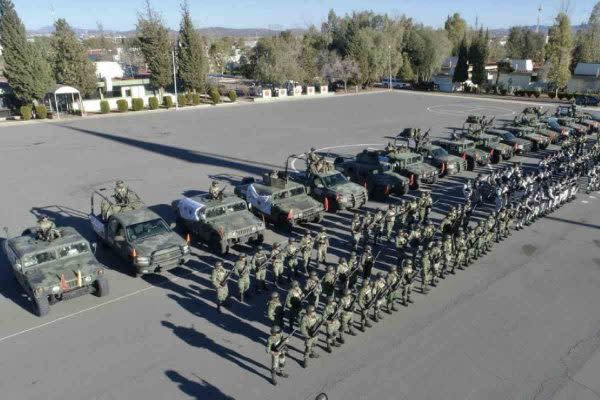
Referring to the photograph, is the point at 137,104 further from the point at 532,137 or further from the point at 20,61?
the point at 532,137

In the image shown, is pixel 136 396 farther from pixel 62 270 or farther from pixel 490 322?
pixel 490 322

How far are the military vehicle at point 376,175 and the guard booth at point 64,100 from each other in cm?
3334

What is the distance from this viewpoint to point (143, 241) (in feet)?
42.7

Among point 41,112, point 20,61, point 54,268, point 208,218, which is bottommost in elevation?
point 54,268

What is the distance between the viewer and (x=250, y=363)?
955cm

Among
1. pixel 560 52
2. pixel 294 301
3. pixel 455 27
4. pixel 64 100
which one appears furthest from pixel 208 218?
pixel 455 27

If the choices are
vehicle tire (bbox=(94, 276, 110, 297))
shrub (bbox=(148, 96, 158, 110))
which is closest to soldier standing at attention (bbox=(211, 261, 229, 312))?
vehicle tire (bbox=(94, 276, 110, 297))

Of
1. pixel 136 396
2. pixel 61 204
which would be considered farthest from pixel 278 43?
pixel 136 396

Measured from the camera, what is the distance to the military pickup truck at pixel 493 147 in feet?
85.4

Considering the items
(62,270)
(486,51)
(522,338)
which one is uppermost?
(486,51)

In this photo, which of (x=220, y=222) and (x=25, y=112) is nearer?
(x=220, y=222)

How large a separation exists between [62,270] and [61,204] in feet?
29.9

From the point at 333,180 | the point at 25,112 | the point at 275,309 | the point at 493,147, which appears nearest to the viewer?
the point at 275,309

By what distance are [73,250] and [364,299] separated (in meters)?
7.84
